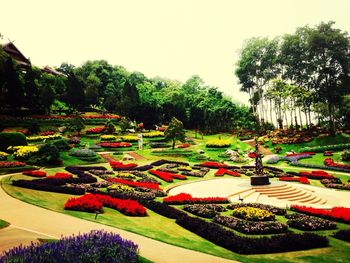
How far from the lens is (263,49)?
6700 centimetres

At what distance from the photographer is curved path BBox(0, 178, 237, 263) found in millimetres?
9489

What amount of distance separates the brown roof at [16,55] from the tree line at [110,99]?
8.82 ft

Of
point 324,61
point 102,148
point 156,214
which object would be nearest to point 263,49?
point 324,61

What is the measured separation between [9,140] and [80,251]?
32785 millimetres

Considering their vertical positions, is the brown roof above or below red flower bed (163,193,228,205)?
above

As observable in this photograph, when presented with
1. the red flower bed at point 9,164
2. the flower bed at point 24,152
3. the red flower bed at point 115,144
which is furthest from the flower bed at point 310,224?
the red flower bed at point 115,144

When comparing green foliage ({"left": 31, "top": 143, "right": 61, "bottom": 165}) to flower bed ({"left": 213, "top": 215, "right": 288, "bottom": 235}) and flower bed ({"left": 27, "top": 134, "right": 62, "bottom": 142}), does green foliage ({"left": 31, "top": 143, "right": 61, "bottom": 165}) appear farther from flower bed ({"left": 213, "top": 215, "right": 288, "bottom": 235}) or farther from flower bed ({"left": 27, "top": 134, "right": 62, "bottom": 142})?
flower bed ({"left": 213, "top": 215, "right": 288, "bottom": 235})

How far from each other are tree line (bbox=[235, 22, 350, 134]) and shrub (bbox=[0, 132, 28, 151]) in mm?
41819

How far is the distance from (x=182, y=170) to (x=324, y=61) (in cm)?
3429

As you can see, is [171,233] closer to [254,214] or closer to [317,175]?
[254,214]

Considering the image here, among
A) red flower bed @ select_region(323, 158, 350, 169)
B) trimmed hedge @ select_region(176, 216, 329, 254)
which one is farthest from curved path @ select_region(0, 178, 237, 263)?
red flower bed @ select_region(323, 158, 350, 169)

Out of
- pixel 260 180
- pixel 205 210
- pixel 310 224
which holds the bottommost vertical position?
pixel 310 224

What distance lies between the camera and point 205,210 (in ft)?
54.3

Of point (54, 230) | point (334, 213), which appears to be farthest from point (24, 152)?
point (334, 213)
